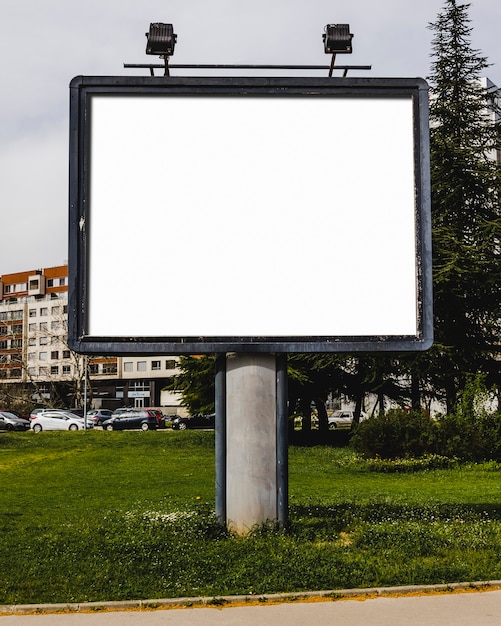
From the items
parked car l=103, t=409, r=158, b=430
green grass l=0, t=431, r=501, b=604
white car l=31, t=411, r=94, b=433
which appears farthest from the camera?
parked car l=103, t=409, r=158, b=430

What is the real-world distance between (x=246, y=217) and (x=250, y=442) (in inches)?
115

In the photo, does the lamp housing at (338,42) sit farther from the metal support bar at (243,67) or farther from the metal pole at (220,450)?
the metal pole at (220,450)

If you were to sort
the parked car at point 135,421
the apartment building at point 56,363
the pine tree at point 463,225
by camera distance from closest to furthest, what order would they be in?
1. the pine tree at point 463,225
2. the parked car at point 135,421
3. the apartment building at point 56,363

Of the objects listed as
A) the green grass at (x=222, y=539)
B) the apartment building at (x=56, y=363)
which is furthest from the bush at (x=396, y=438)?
the apartment building at (x=56, y=363)

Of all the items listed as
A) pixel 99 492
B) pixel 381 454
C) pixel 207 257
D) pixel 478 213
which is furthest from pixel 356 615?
pixel 478 213

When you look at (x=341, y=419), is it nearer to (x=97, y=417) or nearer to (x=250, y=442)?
(x=97, y=417)

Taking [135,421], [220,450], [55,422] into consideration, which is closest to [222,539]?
[220,450]

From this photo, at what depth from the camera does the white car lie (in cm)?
5334

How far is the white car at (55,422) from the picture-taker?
53344 millimetres

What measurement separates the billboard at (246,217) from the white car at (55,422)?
4345 cm

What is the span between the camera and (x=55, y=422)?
53.6m

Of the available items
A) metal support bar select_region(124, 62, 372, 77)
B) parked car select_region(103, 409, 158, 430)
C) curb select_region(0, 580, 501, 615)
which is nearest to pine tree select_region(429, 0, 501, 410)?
metal support bar select_region(124, 62, 372, 77)

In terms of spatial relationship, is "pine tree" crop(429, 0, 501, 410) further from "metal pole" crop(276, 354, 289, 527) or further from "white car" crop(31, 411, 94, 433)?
"white car" crop(31, 411, 94, 433)

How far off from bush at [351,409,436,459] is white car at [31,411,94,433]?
104ft
